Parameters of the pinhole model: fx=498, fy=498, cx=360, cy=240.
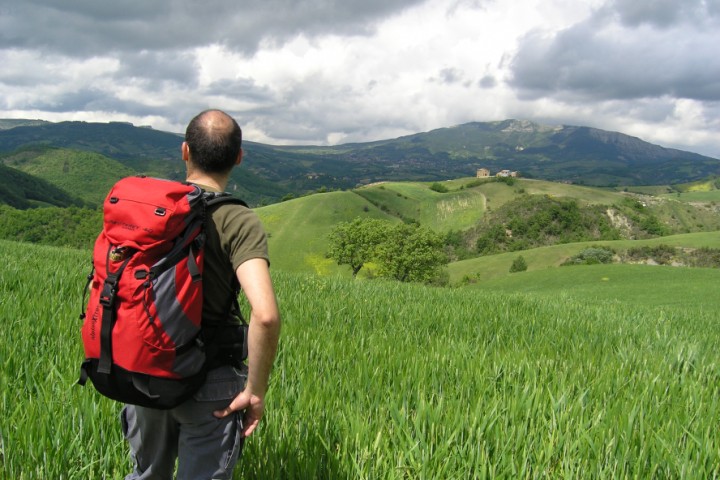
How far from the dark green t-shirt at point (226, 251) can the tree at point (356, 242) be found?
59000 millimetres

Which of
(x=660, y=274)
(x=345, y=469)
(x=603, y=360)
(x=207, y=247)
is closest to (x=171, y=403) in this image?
(x=207, y=247)

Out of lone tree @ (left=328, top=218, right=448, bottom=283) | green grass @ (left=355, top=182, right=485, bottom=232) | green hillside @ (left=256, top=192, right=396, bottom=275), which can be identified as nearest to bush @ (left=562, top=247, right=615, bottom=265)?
lone tree @ (left=328, top=218, right=448, bottom=283)

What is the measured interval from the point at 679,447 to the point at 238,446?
8.94ft

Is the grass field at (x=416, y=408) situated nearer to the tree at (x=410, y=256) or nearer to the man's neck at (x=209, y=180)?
the man's neck at (x=209, y=180)

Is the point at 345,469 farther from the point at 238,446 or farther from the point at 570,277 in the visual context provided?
the point at 570,277

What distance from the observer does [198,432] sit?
2.14 metres

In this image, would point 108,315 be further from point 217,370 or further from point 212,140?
point 212,140

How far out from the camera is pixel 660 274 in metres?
39.8

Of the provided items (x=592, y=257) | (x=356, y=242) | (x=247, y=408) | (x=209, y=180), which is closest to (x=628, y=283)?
(x=356, y=242)

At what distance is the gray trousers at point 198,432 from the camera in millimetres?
2129

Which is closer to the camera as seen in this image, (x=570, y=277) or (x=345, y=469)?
(x=345, y=469)

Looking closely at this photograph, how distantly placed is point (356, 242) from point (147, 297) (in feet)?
202

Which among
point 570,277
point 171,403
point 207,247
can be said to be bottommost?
point 570,277

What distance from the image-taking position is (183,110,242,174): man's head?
2.15m
